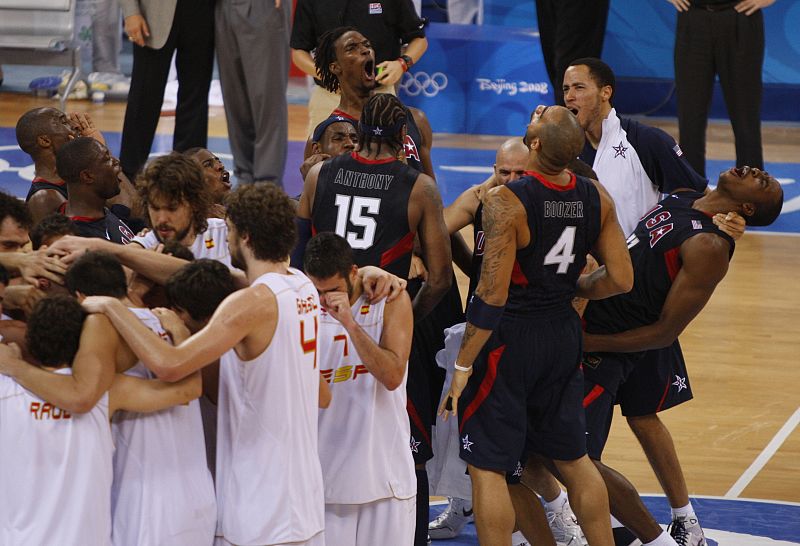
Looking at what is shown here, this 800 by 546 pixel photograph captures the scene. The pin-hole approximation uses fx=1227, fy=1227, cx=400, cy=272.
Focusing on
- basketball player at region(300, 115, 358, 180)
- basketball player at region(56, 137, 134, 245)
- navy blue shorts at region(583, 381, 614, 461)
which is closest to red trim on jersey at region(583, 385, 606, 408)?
navy blue shorts at region(583, 381, 614, 461)

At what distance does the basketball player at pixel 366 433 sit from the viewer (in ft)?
13.9

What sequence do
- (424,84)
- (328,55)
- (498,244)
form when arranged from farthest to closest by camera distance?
(424,84), (328,55), (498,244)

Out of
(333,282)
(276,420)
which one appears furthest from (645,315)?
(276,420)

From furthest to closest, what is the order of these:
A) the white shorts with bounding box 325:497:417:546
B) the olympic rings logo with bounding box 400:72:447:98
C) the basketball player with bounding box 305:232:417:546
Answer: the olympic rings logo with bounding box 400:72:447:98, the white shorts with bounding box 325:497:417:546, the basketball player with bounding box 305:232:417:546

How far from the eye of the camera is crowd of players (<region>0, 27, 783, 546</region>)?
3.50 m

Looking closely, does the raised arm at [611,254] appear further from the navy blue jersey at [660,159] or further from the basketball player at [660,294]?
the navy blue jersey at [660,159]

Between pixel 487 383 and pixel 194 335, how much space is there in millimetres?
1616

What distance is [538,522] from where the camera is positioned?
504 centimetres

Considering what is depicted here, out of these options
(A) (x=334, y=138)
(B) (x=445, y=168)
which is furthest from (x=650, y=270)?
(B) (x=445, y=168)

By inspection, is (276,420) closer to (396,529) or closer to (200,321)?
Answer: (200,321)

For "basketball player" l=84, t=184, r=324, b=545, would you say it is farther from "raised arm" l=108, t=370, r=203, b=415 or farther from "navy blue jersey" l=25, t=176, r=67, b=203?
"navy blue jersey" l=25, t=176, r=67, b=203

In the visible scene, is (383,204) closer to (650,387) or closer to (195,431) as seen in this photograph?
(195,431)

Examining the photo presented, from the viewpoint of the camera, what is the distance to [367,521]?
14.4 ft

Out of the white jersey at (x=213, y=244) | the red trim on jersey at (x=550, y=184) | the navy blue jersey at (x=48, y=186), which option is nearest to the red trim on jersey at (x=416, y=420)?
the white jersey at (x=213, y=244)
